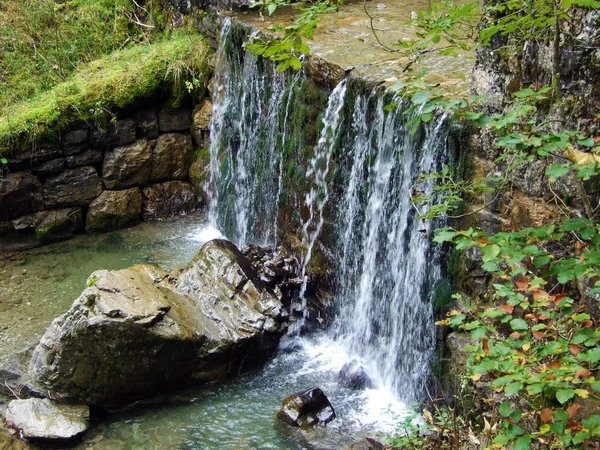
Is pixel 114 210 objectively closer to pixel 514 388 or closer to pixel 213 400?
pixel 213 400

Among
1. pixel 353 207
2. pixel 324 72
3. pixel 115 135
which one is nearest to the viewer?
pixel 353 207

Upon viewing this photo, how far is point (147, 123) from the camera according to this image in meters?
9.16

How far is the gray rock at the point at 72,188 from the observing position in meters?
8.71

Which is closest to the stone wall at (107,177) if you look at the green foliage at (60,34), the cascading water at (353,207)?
the cascading water at (353,207)

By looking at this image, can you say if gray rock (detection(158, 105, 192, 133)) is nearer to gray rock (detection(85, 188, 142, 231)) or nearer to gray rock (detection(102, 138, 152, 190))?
gray rock (detection(102, 138, 152, 190))

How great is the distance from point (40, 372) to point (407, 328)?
331 centimetres

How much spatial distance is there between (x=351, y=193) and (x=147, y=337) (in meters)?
2.39

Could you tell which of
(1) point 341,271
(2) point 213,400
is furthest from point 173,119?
(2) point 213,400

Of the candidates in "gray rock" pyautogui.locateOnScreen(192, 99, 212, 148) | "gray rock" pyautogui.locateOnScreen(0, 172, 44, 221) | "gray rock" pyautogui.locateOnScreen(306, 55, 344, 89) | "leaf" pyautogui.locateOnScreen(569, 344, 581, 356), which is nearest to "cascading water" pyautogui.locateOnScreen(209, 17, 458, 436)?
"gray rock" pyautogui.locateOnScreen(306, 55, 344, 89)

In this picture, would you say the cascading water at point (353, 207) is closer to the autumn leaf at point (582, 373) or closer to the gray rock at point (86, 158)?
the gray rock at point (86, 158)

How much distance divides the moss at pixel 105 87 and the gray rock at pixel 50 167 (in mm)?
335

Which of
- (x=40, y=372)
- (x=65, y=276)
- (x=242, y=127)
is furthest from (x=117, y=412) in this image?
(x=242, y=127)

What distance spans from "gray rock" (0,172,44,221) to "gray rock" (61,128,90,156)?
55cm

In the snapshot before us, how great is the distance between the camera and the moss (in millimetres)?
8391
